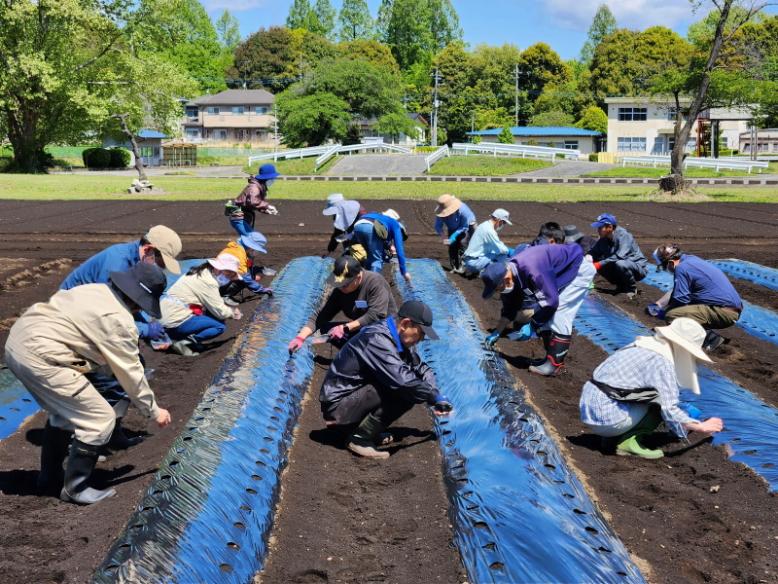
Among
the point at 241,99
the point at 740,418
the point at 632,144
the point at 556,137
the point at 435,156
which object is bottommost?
the point at 740,418

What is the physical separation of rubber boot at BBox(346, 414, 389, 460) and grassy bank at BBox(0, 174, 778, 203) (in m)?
22.1

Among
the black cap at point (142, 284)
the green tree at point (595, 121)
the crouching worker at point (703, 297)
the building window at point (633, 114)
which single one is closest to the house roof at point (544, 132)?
the green tree at point (595, 121)

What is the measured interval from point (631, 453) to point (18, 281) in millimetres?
9692

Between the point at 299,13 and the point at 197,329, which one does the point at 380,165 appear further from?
the point at 299,13

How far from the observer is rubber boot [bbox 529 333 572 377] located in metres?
8.13

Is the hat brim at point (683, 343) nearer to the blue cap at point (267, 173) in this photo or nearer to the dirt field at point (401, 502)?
the dirt field at point (401, 502)

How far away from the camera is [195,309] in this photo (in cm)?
905

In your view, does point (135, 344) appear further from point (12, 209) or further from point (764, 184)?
point (764, 184)

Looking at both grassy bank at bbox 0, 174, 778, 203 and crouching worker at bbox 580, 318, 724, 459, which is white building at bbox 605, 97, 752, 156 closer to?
grassy bank at bbox 0, 174, 778, 203

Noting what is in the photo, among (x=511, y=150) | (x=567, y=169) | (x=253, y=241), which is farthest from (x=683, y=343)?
(x=511, y=150)

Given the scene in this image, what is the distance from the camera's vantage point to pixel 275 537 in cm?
489

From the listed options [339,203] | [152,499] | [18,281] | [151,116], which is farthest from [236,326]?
[151,116]

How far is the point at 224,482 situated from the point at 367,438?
1.29m

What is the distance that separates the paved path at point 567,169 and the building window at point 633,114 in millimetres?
14696
